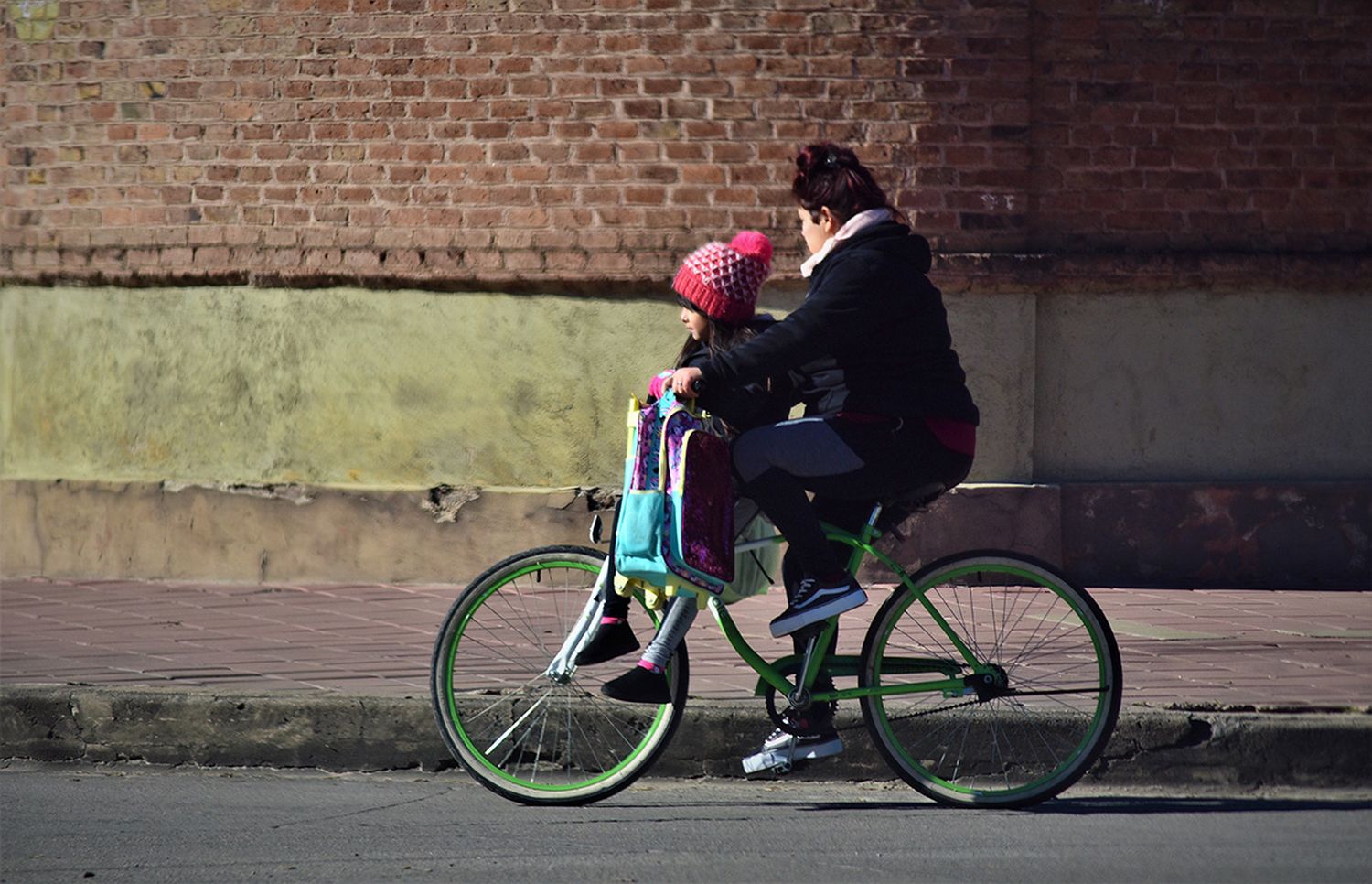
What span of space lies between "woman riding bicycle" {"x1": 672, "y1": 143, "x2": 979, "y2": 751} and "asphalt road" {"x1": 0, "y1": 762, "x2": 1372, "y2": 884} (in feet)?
1.48

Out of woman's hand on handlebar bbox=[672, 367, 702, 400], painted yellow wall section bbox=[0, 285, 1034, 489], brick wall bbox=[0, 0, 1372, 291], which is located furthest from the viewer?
painted yellow wall section bbox=[0, 285, 1034, 489]

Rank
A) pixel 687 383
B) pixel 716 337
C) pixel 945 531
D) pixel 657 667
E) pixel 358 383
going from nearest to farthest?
pixel 687 383
pixel 657 667
pixel 716 337
pixel 945 531
pixel 358 383

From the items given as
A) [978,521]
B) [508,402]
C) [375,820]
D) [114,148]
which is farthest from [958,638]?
[114,148]

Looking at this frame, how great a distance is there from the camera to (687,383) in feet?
14.7

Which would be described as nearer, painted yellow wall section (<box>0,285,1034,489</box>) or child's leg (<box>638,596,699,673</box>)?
child's leg (<box>638,596,699,673</box>)

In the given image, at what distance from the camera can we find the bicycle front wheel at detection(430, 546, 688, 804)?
4.76 m

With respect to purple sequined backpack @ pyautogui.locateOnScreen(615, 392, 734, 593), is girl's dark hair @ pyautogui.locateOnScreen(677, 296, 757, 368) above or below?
above

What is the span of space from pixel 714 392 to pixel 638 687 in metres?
0.82

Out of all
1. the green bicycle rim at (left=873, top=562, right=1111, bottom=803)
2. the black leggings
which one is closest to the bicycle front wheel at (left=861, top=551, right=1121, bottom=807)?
the green bicycle rim at (left=873, top=562, right=1111, bottom=803)

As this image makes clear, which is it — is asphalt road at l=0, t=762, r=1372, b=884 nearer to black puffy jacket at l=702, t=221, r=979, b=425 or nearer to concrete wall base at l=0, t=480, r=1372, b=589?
black puffy jacket at l=702, t=221, r=979, b=425

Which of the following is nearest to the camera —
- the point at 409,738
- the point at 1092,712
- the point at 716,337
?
the point at 716,337

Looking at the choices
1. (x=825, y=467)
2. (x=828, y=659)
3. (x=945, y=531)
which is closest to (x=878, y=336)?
(x=825, y=467)

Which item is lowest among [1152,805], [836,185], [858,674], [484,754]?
[1152,805]

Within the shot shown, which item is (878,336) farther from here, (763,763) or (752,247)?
(763,763)
